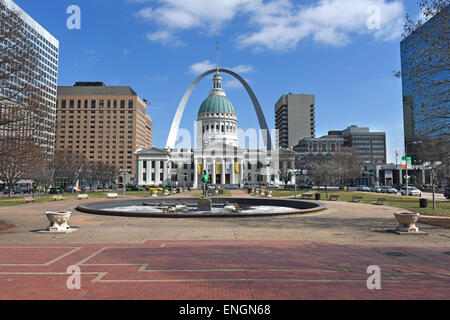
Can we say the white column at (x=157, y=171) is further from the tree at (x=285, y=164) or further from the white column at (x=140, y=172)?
the tree at (x=285, y=164)

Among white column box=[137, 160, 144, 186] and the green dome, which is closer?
white column box=[137, 160, 144, 186]

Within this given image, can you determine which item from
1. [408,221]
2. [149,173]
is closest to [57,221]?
[408,221]

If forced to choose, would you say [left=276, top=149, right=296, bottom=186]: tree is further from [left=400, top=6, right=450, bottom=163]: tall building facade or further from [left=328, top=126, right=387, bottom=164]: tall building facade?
[left=400, top=6, right=450, bottom=163]: tall building facade

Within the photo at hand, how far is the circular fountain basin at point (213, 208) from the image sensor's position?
22.7 meters

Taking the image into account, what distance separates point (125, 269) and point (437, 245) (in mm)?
12348

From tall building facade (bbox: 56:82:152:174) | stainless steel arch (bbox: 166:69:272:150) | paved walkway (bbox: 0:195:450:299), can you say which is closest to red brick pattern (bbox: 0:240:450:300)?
paved walkway (bbox: 0:195:450:299)

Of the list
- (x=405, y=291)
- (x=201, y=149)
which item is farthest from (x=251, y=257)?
(x=201, y=149)

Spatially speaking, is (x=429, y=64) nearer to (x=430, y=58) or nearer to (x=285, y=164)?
(x=430, y=58)

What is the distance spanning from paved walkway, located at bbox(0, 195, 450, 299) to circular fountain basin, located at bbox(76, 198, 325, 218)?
4.83 metres

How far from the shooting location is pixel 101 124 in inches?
6663

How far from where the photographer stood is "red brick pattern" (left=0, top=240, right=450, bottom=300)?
24.4 ft

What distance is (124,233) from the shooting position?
16.3 m

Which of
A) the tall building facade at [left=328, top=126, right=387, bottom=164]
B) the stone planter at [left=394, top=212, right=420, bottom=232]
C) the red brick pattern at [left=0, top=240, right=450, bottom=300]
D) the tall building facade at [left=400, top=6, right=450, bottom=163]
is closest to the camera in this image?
the red brick pattern at [left=0, top=240, right=450, bottom=300]

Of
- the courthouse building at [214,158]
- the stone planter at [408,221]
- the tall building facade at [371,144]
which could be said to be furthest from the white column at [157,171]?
the stone planter at [408,221]
